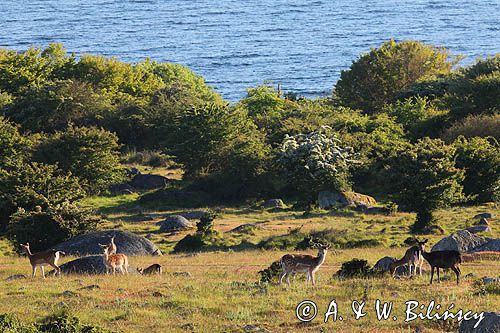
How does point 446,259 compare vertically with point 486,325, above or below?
below

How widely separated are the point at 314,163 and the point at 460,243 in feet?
67.1

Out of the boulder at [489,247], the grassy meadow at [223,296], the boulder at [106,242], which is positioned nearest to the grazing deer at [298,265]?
the grassy meadow at [223,296]

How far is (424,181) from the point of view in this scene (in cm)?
4069

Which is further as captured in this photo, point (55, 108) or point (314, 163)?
point (55, 108)

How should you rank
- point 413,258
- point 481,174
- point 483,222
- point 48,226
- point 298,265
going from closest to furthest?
point 298,265 → point 413,258 → point 48,226 → point 483,222 → point 481,174

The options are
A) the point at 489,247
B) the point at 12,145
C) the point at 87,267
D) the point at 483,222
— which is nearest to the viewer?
the point at 87,267

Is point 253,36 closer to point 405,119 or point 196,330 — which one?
point 405,119

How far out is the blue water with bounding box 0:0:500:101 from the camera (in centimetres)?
13462

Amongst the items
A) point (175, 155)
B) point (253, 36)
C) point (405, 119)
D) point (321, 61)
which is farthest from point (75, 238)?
point (253, 36)

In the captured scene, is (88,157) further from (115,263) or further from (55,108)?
(115,263)

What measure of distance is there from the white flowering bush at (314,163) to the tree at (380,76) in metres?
27.9

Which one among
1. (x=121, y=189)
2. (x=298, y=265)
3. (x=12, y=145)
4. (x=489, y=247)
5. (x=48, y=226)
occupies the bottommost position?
(x=121, y=189)

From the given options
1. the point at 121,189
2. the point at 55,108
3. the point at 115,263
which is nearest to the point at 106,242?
the point at 115,263

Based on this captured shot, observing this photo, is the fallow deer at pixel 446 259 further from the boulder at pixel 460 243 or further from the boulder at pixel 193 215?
the boulder at pixel 193 215
